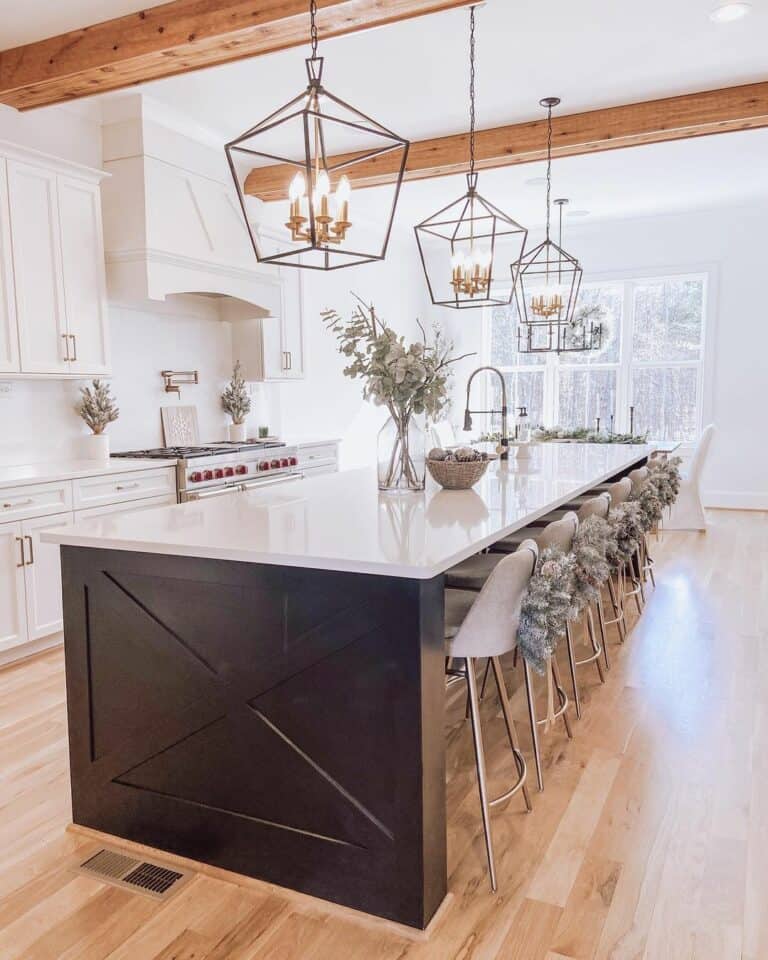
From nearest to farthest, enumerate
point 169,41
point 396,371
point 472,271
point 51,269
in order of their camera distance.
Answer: point 396,371 < point 169,41 < point 472,271 < point 51,269

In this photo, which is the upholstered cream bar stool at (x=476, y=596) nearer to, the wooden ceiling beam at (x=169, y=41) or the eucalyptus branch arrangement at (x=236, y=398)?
the wooden ceiling beam at (x=169, y=41)

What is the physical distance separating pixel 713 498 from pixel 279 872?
7146mm

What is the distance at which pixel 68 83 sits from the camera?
3.78 metres

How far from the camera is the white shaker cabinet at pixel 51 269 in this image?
3.86 metres

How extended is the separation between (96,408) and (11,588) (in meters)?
1.35

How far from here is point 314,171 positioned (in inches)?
77.0

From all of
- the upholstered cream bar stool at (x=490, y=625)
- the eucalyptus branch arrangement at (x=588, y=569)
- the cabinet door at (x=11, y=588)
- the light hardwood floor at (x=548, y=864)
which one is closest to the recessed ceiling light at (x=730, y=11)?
the eucalyptus branch arrangement at (x=588, y=569)

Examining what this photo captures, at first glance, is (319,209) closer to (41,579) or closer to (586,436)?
(41,579)

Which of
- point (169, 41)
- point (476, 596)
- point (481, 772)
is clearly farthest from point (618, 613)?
point (169, 41)

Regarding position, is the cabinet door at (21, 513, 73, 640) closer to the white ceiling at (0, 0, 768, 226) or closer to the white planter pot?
the white planter pot

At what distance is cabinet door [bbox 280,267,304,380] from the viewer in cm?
616

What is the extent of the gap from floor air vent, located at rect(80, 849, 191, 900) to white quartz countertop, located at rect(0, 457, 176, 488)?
200 centimetres

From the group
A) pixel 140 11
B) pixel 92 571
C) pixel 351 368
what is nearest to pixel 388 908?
pixel 92 571

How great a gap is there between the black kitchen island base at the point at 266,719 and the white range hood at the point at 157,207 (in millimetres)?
2824
